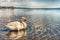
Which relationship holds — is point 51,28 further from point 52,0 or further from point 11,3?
point 52,0

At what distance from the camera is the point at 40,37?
347 centimetres

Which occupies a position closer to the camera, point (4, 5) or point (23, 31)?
point (23, 31)

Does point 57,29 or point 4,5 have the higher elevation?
point 57,29

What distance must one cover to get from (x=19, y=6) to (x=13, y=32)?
6477mm

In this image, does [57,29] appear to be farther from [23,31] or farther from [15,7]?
[15,7]

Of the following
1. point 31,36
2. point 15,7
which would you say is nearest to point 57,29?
point 31,36

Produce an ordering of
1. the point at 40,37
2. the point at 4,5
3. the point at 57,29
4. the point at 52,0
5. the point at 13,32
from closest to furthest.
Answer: the point at 40,37, the point at 13,32, the point at 57,29, the point at 4,5, the point at 52,0

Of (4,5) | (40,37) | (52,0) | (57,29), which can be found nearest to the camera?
(40,37)

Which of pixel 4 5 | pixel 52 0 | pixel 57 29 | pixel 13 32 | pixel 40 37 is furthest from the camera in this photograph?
pixel 52 0

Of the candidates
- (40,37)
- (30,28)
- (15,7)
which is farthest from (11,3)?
(40,37)

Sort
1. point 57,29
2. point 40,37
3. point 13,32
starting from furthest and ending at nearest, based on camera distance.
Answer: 1. point 57,29
2. point 13,32
3. point 40,37

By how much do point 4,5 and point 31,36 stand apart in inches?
263

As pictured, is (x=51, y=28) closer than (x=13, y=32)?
No

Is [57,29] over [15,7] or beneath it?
over
